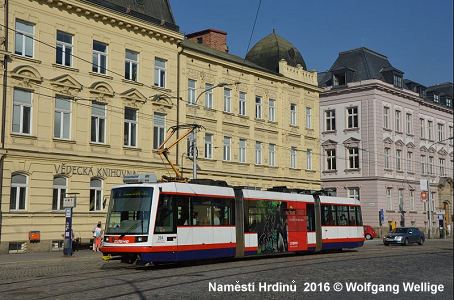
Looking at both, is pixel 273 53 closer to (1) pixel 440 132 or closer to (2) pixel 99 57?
(2) pixel 99 57

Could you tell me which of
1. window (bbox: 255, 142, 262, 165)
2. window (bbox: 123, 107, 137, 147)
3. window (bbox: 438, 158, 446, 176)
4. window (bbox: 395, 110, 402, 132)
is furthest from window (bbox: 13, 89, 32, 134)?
window (bbox: 438, 158, 446, 176)

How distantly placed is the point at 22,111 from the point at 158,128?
926 centimetres

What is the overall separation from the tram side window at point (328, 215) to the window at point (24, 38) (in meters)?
16.1

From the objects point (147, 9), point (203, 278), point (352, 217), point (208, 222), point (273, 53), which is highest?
point (273, 53)

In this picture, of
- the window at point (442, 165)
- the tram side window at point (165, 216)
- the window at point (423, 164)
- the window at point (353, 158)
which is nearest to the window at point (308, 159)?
the window at point (353, 158)

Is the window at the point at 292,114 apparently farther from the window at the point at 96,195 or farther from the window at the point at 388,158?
the window at the point at 96,195

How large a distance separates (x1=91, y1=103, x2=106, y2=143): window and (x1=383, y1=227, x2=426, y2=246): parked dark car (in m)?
20.6

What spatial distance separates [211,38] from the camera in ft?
152

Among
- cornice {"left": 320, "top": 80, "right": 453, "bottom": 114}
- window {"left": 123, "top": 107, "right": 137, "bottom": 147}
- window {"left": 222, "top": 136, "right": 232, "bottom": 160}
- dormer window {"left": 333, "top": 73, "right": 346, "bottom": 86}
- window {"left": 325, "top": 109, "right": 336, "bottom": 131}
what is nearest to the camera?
window {"left": 123, "top": 107, "right": 137, "bottom": 147}

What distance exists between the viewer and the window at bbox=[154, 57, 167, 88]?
36.7 meters

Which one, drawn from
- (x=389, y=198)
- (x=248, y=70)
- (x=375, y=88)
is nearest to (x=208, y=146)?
(x=248, y=70)

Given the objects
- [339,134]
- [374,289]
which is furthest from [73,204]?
[339,134]

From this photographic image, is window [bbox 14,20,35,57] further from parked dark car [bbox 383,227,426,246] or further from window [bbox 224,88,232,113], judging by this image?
parked dark car [bbox 383,227,426,246]

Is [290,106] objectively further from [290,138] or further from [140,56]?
[140,56]
